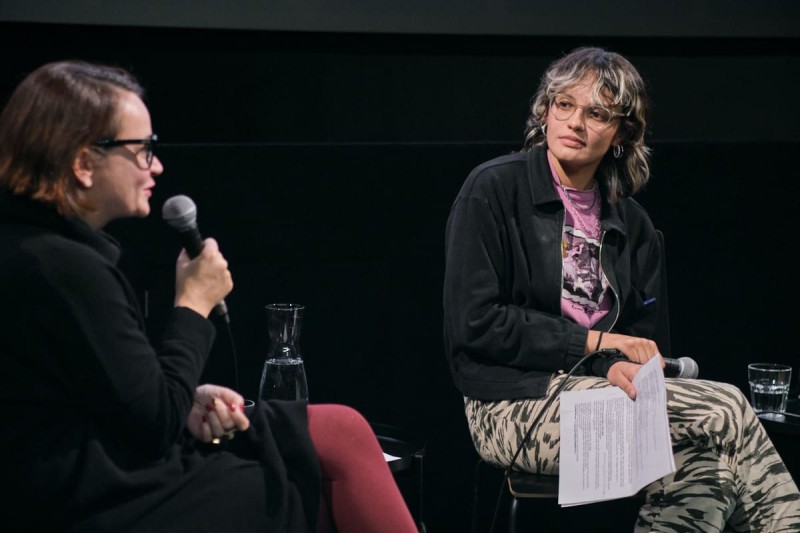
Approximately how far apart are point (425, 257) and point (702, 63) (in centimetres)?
102

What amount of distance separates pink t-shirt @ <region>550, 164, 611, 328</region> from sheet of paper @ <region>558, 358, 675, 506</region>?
0.26 m

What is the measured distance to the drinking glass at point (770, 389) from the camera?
2.62m

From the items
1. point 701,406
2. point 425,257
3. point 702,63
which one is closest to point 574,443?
point 701,406

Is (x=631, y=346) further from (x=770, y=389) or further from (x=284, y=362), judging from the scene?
(x=284, y=362)

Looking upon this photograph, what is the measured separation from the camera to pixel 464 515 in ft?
10.6

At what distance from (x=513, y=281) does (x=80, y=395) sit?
1.18 metres

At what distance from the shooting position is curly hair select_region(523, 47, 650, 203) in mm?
2441

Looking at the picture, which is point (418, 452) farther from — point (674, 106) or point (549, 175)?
point (674, 106)

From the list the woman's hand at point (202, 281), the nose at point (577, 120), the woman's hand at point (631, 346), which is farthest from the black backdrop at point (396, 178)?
the woman's hand at point (202, 281)

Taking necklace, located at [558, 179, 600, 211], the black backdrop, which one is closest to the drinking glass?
necklace, located at [558, 179, 600, 211]

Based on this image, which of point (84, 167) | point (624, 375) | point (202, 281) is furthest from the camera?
point (624, 375)

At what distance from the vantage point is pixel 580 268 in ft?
8.04

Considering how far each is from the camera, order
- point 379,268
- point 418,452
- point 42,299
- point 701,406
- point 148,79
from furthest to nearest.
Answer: point 379,268, point 148,79, point 418,452, point 701,406, point 42,299

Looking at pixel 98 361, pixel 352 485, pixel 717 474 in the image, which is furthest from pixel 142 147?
pixel 717 474
